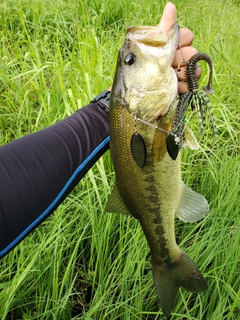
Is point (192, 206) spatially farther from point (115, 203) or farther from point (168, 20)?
point (168, 20)

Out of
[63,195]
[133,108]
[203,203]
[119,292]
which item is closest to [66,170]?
[63,195]

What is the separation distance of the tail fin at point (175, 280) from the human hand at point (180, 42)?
2.31 feet

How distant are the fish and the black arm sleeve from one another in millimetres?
208

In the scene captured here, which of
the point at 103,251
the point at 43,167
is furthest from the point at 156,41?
the point at 103,251

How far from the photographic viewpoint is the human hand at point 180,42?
131cm

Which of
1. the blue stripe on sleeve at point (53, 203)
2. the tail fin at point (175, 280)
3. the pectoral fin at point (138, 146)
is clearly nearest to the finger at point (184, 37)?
the pectoral fin at point (138, 146)

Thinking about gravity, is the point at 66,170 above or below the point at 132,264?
above

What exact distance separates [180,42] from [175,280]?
932mm

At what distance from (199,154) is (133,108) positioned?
1.21 meters

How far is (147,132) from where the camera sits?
134cm

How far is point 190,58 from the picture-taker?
1302 millimetres

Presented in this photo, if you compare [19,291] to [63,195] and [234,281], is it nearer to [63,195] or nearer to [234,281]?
[63,195]

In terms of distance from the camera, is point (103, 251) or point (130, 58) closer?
point (130, 58)

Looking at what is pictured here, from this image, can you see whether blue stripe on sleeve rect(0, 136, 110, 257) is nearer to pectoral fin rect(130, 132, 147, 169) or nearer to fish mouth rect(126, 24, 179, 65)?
pectoral fin rect(130, 132, 147, 169)
